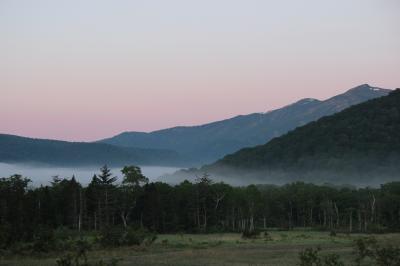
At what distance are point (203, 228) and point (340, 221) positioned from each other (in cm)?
4180

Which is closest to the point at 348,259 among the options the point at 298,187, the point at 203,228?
the point at 203,228

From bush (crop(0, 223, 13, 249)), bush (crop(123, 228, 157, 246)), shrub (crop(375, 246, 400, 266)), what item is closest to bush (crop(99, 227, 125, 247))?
bush (crop(123, 228, 157, 246))

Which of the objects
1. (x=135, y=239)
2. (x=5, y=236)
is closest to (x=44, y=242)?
(x=5, y=236)

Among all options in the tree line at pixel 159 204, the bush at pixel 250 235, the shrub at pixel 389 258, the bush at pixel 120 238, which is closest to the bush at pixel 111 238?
the bush at pixel 120 238

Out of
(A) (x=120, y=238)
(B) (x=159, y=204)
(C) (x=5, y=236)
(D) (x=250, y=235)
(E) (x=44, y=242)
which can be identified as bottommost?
(D) (x=250, y=235)

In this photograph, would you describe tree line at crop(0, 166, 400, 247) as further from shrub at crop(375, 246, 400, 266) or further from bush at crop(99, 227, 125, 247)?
shrub at crop(375, 246, 400, 266)

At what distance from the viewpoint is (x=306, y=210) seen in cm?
13588

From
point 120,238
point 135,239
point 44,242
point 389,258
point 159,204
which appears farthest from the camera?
point 159,204

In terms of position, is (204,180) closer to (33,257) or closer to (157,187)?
(157,187)

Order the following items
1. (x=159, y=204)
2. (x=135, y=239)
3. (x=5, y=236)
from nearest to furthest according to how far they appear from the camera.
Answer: (x=5, y=236) → (x=135, y=239) → (x=159, y=204)

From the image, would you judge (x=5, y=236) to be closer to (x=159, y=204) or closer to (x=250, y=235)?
(x=250, y=235)

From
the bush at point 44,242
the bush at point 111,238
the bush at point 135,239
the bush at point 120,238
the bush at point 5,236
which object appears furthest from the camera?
the bush at point 135,239

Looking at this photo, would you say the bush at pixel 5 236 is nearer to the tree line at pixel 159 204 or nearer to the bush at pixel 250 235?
the tree line at pixel 159 204

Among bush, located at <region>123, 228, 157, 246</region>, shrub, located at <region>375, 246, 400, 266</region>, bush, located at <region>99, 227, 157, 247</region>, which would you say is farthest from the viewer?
bush, located at <region>123, 228, 157, 246</region>
